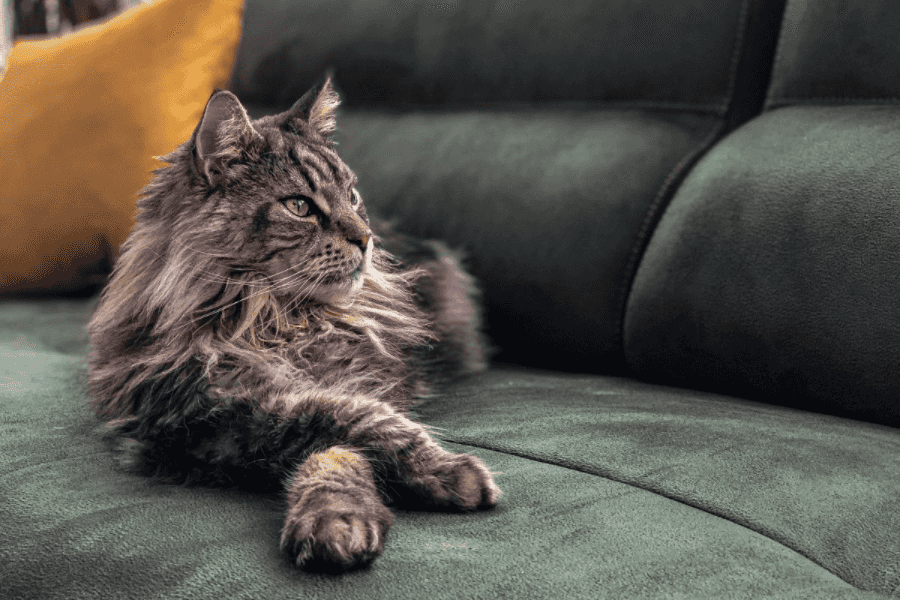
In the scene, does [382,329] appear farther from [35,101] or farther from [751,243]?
[35,101]

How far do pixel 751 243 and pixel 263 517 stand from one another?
3.12ft

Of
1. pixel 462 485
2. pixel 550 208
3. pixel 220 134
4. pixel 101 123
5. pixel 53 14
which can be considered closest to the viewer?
pixel 462 485

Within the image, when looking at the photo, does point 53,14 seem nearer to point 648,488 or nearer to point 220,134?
point 220,134

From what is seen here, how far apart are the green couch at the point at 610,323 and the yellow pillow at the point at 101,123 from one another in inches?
9.2

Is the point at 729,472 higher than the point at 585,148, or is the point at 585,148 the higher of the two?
the point at 585,148

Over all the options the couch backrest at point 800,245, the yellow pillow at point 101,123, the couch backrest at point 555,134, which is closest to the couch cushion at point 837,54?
the couch backrest at point 800,245

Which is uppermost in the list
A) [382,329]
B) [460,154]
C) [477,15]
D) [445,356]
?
[477,15]

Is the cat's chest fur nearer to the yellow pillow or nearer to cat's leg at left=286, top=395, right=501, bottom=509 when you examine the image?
cat's leg at left=286, top=395, right=501, bottom=509

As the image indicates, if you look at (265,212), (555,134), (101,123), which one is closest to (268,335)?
(265,212)

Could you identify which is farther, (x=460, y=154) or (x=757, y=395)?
(x=460, y=154)

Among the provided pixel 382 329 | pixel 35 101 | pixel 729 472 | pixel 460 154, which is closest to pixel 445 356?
pixel 382 329

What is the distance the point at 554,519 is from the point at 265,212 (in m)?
0.68

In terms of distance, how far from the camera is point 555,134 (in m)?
1.74

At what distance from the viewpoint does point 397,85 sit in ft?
6.97
